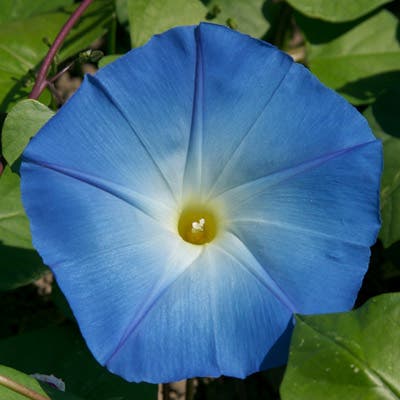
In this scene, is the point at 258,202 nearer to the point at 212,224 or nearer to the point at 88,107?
the point at 212,224

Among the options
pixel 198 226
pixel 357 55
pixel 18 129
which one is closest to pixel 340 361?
pixel 198 226

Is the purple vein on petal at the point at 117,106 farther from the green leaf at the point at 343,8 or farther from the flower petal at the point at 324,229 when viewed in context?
the green leaf at the point at 343,8

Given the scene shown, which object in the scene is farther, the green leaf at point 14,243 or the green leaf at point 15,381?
the green leaf at point 14,243

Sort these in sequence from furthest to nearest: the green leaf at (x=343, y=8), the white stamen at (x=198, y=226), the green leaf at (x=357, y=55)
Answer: the green leaf at (x=357, y=55), the green leaf at (x=343, y=8), the white stamen at (x=198, y=226)

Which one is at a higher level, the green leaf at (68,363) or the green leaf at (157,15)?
the green leaf at (157,15)

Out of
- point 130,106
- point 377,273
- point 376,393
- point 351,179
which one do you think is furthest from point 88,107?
point 377,273

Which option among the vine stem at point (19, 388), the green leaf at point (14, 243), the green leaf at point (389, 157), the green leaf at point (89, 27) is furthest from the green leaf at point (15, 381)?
the green leaf at point (89, 27)
